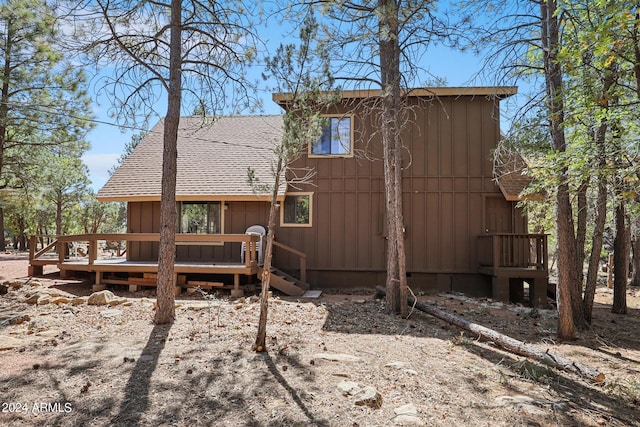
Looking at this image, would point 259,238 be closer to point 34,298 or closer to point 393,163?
point 393,163

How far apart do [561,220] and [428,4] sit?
3922 millimetres

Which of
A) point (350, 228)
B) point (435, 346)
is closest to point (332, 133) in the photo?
point (350, 228)

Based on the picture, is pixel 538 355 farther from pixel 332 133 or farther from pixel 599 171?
pixel 332 133

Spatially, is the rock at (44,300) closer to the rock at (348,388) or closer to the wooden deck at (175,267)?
the wooden deck at (175,267)

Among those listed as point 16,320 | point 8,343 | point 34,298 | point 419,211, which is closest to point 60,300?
point 34,298

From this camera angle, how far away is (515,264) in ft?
31.3

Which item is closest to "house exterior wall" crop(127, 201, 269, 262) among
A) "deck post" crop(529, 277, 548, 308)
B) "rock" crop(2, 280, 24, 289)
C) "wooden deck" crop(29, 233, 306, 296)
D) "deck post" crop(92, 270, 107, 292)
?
"wooden deck" crop(29, 233, 306, 296)

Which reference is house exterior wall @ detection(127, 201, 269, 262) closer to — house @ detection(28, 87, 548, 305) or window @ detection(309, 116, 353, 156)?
house @ detection(28, 87, 548, 305)

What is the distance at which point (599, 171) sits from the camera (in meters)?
4.79

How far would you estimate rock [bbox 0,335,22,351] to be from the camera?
4.72 meters

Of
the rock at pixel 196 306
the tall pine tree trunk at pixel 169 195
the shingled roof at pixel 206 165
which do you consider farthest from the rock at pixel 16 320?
the shingled roof at pixel 206 165

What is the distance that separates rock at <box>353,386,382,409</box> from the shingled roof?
23.7 ft

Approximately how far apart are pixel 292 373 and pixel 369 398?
3.03 ft

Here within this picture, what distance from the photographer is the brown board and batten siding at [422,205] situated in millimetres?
10445
